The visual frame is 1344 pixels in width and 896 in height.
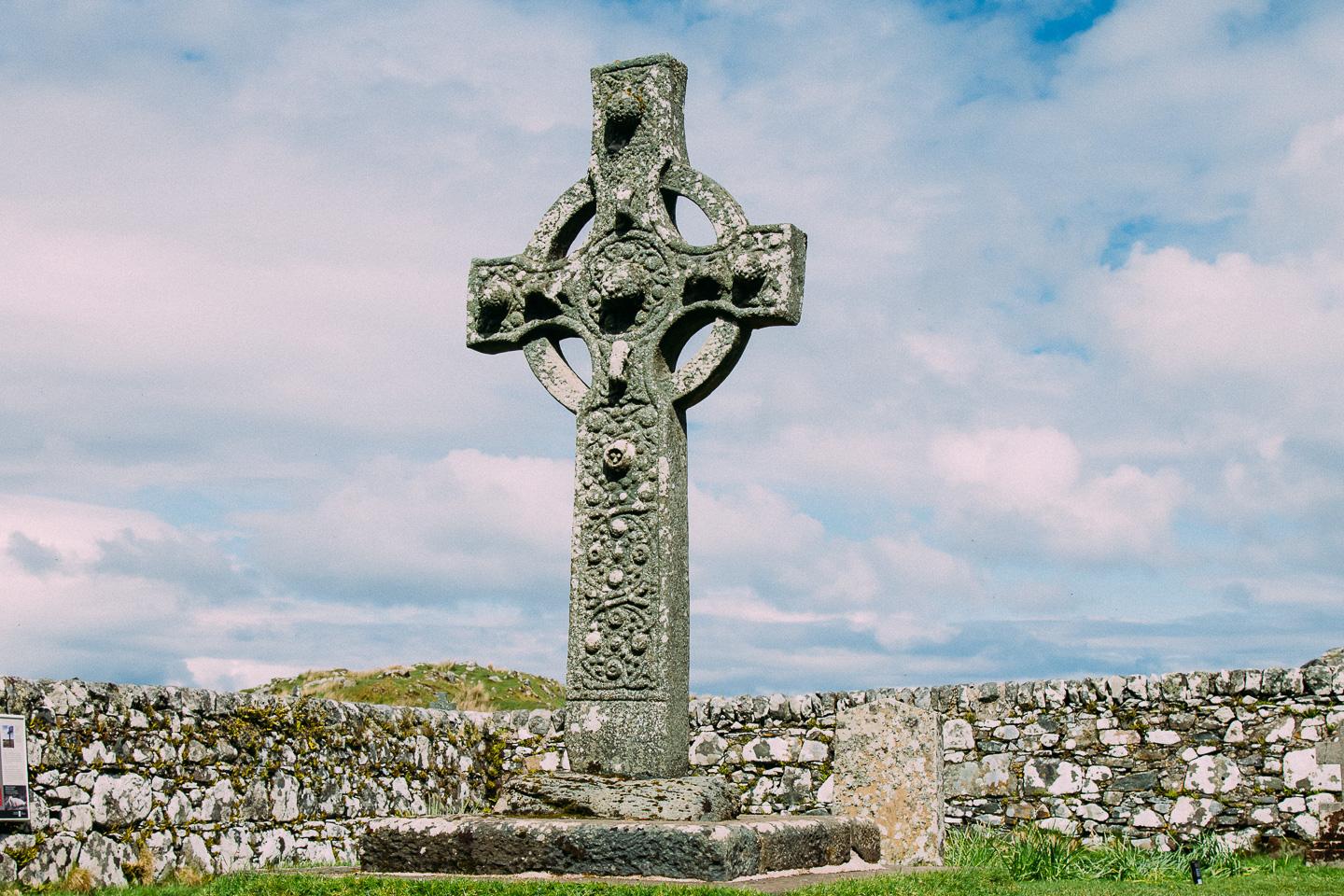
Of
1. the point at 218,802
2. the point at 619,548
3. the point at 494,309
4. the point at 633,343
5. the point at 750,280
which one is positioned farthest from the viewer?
the point at 218,802

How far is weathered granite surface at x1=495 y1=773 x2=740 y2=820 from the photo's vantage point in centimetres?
756

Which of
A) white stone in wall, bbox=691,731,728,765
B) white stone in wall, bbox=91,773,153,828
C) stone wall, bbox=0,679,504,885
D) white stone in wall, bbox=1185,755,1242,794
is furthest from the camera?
white stone in wall, bbox=691,731,728,765

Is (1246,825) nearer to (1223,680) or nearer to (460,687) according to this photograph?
(1223,680)

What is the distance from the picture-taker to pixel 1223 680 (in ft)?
42.0

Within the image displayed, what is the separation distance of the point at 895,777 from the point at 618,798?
4.25 meters

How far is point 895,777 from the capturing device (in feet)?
37.2

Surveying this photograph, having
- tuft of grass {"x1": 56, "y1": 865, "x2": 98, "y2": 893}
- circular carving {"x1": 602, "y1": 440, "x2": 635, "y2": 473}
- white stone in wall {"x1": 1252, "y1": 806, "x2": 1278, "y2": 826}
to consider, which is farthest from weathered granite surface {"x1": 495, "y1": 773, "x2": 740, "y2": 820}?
white stone in wall {"x1": 1252, "y1": 806, "x2": 1278, "y2": 826}

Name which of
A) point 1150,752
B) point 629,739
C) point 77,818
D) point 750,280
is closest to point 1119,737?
point 1150,752

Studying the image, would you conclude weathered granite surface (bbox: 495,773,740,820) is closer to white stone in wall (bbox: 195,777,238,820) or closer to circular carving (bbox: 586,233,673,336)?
circular carving (bbox: 586,233,673,336)

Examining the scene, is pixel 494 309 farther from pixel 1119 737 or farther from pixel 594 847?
pixel 1119 737

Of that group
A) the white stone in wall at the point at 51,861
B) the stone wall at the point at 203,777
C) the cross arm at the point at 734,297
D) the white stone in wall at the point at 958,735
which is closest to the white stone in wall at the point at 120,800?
the stone wall at the point at 203,777

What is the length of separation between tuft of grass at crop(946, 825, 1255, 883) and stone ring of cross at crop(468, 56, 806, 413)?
14.8ft

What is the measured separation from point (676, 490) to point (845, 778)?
13.2 feet

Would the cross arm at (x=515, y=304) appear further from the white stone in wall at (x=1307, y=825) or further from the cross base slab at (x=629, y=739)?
the white stone in wall at (x=1307, y=825)
